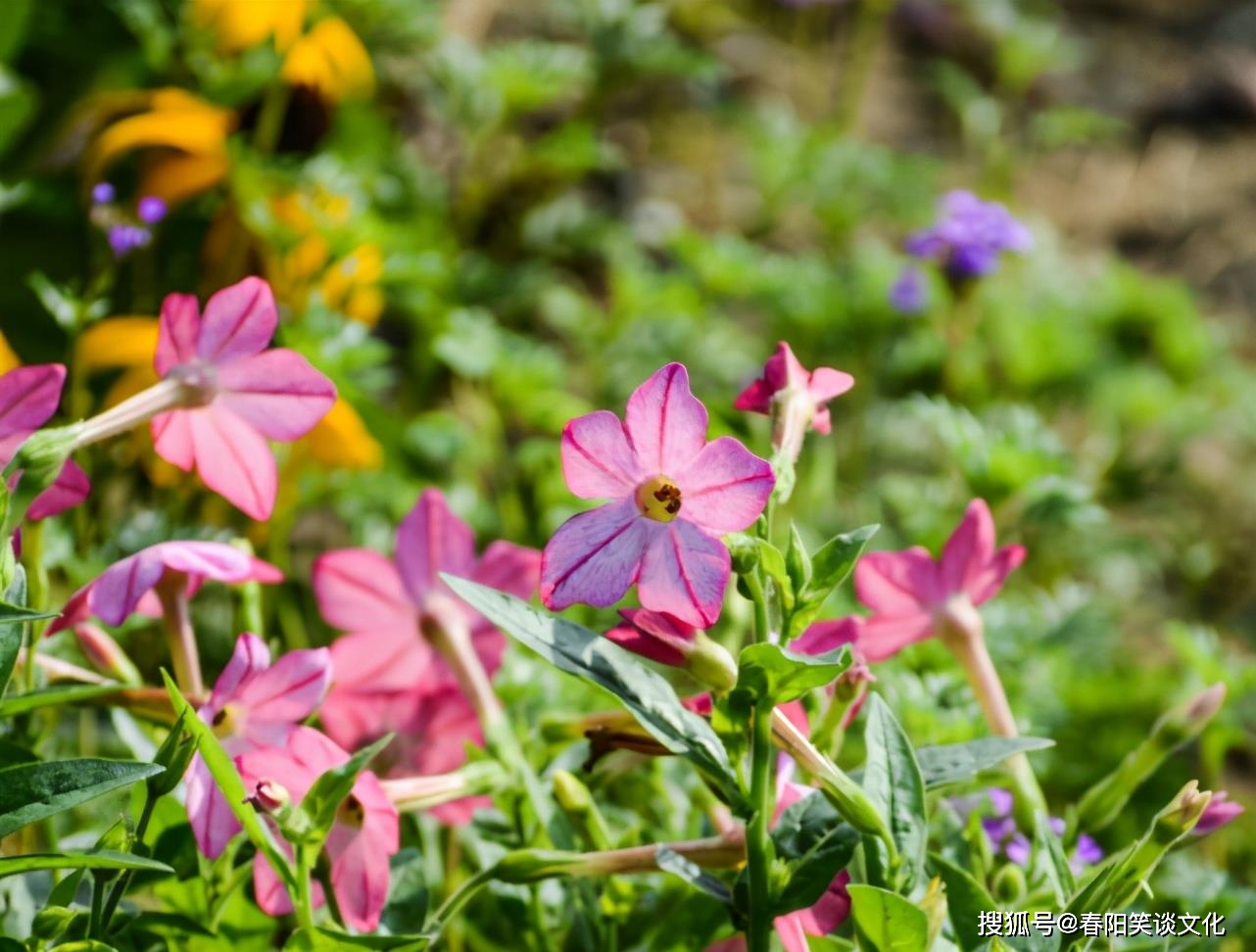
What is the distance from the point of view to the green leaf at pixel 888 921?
1.67ft

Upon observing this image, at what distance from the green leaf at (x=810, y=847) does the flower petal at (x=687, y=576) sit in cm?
12

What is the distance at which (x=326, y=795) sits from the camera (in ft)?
1.77

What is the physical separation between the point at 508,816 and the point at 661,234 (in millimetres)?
1541

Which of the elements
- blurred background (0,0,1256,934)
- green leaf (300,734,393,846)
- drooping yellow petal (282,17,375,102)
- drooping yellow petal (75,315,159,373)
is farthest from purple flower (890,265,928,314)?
green leaf (300,734,393,846)

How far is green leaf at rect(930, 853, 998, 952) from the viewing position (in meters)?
0.57

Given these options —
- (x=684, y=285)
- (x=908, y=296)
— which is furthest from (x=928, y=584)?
(x=684, y=285)

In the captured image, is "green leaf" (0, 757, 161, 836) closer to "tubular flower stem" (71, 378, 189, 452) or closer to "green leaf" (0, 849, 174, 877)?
"green leaf" (0, 849, 174, 877)

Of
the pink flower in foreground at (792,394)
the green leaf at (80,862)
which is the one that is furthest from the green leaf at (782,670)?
the green leaf at (80,862)

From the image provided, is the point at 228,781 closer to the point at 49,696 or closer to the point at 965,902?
the point at 49,696

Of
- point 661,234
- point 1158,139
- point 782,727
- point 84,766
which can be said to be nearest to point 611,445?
point 782,727

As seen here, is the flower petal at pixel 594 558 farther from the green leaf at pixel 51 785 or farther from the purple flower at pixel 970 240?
the purple flower at pixel 970 240

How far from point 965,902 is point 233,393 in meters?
0.41

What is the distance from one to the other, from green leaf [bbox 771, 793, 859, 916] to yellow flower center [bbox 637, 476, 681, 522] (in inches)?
5.8

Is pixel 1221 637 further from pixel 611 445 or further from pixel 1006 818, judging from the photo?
pixel 611 445
